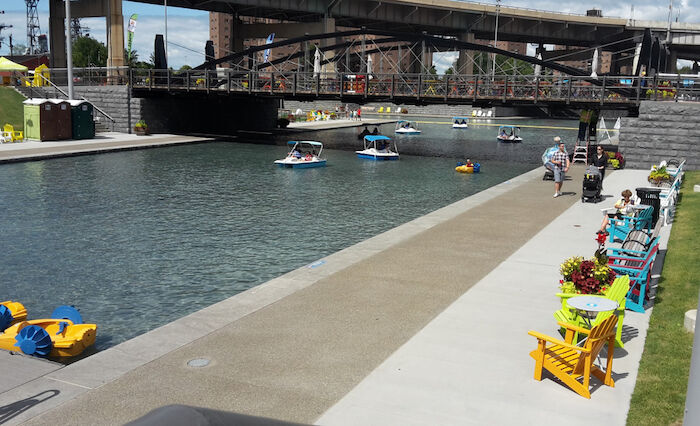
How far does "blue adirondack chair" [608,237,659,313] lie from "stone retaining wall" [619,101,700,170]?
2351cm

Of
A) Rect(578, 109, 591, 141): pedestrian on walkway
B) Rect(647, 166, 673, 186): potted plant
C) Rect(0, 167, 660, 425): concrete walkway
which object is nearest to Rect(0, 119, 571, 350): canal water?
Rect(0, 167, 660, 425): concrete walkway

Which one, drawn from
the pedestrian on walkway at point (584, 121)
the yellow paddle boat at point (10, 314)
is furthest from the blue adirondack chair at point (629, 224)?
the pedestrian on walkway at point (584, 121)

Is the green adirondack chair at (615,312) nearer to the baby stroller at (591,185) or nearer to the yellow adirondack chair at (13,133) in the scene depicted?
the baby stroller at (591,185)

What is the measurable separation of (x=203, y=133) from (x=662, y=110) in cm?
3541

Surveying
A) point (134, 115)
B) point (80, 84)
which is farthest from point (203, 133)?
point (80, 84)

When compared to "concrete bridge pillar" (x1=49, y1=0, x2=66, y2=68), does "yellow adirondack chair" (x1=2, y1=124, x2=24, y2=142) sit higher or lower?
lower

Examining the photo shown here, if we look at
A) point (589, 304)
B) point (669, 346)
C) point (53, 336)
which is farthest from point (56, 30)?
point (669, 346)

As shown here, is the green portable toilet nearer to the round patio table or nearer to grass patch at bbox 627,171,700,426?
grass patch at bbox 627,171,700,426

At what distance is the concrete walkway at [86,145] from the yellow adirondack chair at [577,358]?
3071cm

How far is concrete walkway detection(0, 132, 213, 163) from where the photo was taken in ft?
112

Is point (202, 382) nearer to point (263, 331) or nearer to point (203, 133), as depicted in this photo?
point (263, 331)

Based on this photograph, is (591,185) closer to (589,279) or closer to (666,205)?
(666,205)

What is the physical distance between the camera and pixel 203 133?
54.4 m

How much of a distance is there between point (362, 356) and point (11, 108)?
49.1 metres
